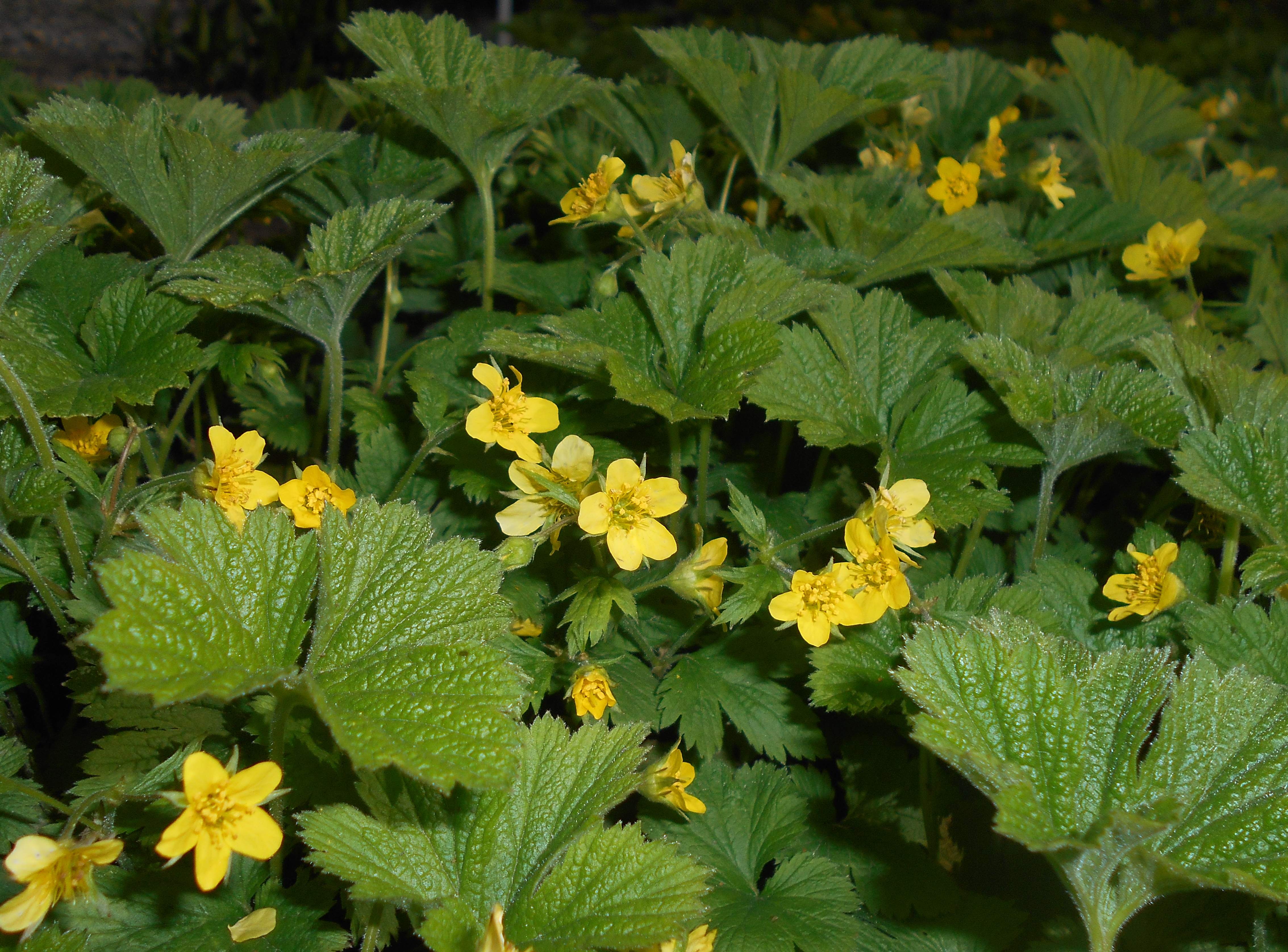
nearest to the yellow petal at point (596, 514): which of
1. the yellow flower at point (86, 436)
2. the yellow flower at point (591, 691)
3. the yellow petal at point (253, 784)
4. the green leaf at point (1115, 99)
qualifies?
the yellow flower at point (591, 691)

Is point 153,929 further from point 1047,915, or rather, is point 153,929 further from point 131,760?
point 1047,915

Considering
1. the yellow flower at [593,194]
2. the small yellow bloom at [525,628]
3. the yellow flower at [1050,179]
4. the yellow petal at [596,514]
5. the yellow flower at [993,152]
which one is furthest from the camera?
the yellow flower at [993,152]

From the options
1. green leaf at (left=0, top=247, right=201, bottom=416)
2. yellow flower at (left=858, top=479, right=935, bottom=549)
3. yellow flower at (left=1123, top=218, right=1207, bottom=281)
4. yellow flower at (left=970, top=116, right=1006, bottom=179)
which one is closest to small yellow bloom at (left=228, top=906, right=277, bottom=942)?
green leaf at (left=0, top=247, right=201, bottom=416)

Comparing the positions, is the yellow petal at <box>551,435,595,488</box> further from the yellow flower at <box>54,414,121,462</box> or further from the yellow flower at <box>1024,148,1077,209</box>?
the yellow flower at <box>1024,148,1077,209</box>

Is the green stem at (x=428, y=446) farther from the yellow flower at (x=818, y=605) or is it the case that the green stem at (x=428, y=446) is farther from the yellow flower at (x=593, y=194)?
the yellow flower at (x=818, y=605)

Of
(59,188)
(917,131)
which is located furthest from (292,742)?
(917,131)

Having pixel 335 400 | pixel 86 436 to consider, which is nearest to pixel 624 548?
pixel 335 400
